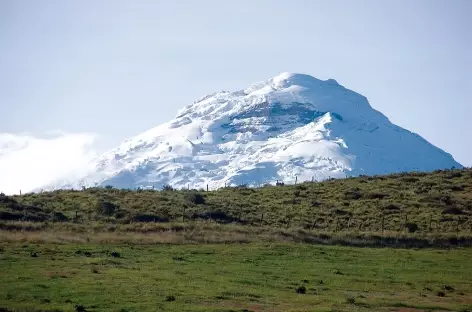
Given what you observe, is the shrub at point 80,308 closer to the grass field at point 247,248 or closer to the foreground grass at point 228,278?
the grass field at point 247,248

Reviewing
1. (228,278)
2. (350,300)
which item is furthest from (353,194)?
(350,300)

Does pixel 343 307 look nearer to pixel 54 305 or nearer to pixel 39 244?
pixel 54 305

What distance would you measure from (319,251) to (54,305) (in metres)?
25.1

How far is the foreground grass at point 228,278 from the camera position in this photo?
94.2 feet

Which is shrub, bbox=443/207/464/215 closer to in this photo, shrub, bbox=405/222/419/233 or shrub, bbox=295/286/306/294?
shrub, bbox=405/222/419/233

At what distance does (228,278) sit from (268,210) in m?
32.0

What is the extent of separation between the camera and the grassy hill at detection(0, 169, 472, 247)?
5731cm

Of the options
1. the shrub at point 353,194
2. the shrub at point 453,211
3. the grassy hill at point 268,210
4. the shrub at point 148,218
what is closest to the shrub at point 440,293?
the grassy hill at point 268,210

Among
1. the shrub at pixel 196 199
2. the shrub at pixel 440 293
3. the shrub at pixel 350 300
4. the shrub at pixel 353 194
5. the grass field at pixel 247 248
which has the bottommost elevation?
the shrub at pixel 440 293

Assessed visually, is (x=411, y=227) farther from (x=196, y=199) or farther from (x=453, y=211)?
(x=196, y=199)

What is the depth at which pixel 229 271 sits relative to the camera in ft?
127

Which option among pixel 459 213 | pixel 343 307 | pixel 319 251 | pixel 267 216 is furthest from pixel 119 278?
pixel 459 213

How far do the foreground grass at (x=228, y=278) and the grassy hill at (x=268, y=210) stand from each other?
900 cm

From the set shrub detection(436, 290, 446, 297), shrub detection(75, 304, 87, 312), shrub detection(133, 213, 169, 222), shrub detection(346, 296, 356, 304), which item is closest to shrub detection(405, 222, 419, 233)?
shrub detection(133, 213, 169, 222)
